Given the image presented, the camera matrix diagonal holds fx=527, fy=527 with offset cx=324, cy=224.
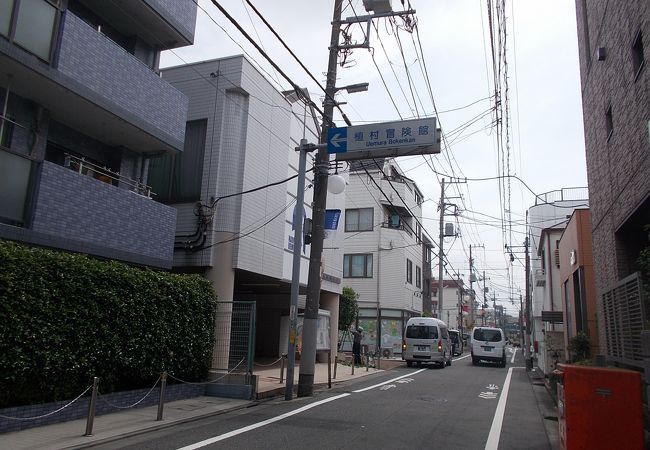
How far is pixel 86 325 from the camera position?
920 cm

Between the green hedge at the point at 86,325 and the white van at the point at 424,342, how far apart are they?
14870 millimetres

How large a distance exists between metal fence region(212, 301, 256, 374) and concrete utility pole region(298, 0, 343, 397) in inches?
57.5

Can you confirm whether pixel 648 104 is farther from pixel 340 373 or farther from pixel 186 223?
Result: pixel 340 373

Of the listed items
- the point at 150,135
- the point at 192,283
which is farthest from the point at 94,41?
the point at 192,283

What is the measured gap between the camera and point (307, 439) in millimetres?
8102

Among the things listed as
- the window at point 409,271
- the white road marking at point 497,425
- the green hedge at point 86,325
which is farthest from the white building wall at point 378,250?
the green hedge at point 86,325

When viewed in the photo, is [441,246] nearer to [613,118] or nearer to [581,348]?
[581,348]

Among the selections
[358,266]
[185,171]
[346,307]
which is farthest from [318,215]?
[358,266]

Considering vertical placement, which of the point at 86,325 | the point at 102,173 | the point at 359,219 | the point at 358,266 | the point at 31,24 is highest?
the point at 359,219

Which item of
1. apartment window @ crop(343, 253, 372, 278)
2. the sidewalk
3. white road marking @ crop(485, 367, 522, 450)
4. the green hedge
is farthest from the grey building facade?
apartment window @ crop(343, 253, 372, 278)

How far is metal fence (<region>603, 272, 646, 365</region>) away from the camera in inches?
356

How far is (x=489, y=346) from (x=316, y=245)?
58.5 ft

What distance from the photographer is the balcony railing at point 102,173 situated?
456 inches

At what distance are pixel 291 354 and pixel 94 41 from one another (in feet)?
27.2
